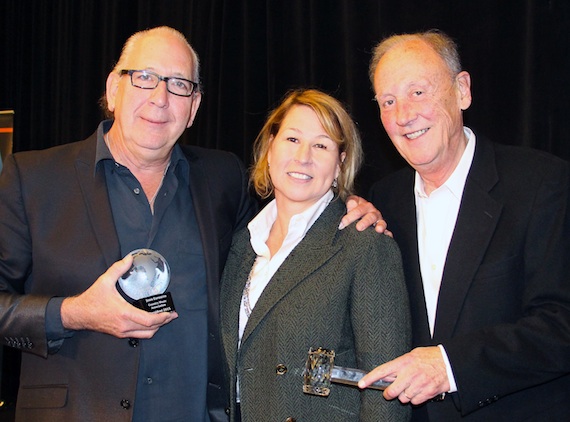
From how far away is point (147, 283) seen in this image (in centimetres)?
199

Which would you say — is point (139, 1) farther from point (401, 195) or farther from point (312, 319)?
point (312, 319)

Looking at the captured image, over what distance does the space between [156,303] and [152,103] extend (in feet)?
2.57

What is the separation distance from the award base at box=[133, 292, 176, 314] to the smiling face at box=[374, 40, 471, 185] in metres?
1.03

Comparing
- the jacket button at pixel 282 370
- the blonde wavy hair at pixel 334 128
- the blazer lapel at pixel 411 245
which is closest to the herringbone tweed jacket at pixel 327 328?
the jacket button at pixel 282 370

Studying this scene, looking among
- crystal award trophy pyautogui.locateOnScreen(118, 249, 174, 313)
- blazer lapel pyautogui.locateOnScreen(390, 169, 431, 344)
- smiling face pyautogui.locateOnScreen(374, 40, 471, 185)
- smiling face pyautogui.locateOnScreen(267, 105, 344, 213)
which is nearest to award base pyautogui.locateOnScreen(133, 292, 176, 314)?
crystal award trophy pyautogui.locateOnScreen(118, 249, 174, 313)

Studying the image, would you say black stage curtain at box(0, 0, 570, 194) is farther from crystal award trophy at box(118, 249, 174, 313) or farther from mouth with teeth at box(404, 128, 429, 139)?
crystal award trophy at box(118, 249, 174, 313)

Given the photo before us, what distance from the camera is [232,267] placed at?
7.78ft

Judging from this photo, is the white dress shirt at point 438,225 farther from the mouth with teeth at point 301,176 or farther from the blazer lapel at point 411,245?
the mouth with teeth at point 301,176

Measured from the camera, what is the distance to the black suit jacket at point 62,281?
208 cm

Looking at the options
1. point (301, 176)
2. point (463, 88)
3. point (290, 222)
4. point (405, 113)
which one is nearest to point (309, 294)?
point (290, 222)

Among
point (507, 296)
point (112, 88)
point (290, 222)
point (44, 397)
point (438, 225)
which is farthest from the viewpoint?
point (112, 88)

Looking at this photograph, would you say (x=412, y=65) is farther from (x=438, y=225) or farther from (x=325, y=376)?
(x=325, y=376)

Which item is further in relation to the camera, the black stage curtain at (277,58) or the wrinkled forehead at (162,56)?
the black stage curtain at (277,58)

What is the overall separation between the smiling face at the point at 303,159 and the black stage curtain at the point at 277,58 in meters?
1.39
